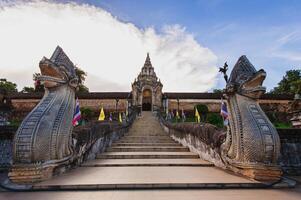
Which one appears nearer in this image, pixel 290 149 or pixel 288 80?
pixel 290 149

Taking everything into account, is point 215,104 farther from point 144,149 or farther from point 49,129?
point 49,129

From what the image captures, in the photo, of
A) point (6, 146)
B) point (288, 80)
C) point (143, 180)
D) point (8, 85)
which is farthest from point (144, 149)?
point (288, 80)

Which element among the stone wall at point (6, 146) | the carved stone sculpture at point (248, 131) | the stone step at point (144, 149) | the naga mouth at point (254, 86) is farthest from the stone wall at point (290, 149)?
the stone wall at point (6, 146)

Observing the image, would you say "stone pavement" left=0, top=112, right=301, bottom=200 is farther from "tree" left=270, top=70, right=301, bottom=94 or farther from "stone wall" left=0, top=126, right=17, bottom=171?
"tree" left=270, top=70, right=301, bottom=94

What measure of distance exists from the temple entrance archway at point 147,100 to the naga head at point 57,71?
110 feet

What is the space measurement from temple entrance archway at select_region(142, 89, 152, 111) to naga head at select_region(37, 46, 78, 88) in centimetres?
3354

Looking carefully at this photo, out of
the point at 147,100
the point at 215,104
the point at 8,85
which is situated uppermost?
the point at 8,85

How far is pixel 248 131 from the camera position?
16.9ft

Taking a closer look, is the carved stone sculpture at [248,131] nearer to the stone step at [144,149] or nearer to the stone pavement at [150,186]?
the stone pavement at [150,186]

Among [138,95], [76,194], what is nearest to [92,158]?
[76,194]

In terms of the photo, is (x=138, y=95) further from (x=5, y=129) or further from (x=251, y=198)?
(x=251, y=198)

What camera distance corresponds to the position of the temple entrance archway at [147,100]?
39688 millimetres

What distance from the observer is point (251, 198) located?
12.7ft

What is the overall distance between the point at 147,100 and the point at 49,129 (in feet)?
114
